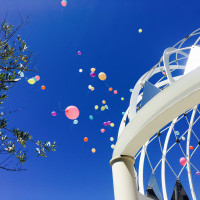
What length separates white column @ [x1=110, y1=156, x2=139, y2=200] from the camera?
4.69m

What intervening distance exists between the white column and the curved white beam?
213mm

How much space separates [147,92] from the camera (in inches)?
244

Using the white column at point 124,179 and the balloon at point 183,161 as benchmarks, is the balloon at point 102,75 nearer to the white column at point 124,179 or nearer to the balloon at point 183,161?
the white column at point 124,179

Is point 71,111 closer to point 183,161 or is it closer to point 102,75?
point 102,75

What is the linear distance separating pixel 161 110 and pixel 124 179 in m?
2.07

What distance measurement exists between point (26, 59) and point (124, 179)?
4088mm

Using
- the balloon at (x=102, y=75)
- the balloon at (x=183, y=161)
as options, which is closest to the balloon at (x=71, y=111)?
the balloon at (x=102, y=75)

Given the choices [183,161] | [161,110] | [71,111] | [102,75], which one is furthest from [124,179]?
[183,161]

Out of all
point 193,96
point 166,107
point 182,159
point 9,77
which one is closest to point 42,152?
point 9,77

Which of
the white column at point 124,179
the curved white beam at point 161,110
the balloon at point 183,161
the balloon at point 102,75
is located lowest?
the white column at point 124,179

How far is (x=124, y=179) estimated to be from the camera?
4.86 meters

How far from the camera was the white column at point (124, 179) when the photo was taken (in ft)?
15.4

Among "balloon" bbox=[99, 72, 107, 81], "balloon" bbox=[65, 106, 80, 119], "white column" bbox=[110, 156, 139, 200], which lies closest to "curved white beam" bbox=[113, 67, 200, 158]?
"white column" bbox=[110, 156, 139, 200]

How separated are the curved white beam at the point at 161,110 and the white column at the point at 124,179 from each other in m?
0.21
